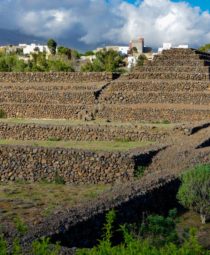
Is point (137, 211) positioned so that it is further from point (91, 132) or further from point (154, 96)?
point (154, 96)

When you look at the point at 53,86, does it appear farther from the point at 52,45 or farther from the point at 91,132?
the point at 52,45

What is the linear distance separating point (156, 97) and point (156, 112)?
1.62 metres

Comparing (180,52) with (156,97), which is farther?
(180,52)

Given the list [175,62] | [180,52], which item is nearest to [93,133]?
[175,62]

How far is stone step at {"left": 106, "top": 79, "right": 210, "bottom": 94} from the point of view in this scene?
30297mm

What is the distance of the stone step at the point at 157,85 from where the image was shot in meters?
30.3

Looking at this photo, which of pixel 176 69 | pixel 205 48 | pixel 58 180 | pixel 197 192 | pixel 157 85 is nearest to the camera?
pixel 197 192

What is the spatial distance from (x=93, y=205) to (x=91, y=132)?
13.1 meters

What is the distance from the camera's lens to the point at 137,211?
1127 cm

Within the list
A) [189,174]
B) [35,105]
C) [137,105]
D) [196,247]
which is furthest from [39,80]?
[196,247]

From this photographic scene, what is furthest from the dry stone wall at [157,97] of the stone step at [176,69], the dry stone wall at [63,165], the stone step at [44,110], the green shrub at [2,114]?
the dry stone wall at [63,165]

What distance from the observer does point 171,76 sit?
31656 millimetres

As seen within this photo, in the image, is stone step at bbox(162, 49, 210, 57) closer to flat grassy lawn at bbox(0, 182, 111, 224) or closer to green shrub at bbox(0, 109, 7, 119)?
green shrub at bbox(0, 109, 7, 119)

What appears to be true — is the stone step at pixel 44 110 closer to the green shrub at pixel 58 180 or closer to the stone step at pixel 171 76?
the stone step at pixel 171 76
